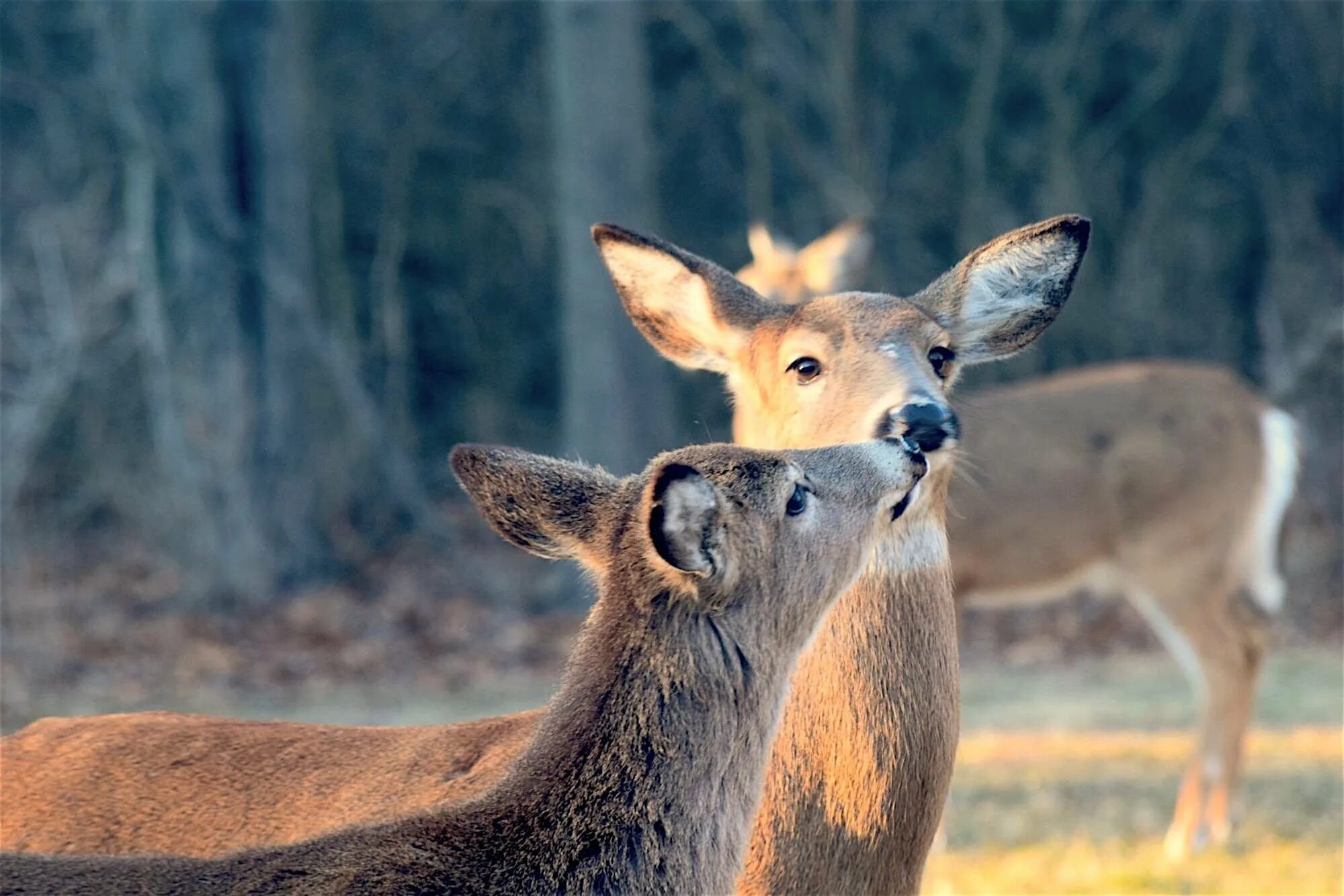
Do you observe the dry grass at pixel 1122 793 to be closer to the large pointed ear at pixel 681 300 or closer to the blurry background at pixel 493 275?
the blurry background at pixel 493 275

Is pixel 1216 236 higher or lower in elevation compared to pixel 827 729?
higher

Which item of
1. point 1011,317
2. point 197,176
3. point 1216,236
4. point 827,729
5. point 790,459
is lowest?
point 827,729

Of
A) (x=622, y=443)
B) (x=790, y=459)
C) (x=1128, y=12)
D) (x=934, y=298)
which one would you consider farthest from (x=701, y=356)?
(x=1128, y=12)

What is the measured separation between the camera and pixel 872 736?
4285 mm

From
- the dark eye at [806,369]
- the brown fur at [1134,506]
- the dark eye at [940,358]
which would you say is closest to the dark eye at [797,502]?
the dark eye at [806,369]

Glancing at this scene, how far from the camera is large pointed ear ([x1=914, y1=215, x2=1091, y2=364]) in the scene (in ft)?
16.3

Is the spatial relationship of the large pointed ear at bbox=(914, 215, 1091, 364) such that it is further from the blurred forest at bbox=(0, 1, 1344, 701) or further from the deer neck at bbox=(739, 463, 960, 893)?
the blurred forest at bbox=(0, 1, 1344, 701)

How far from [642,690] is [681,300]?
5.85 feet

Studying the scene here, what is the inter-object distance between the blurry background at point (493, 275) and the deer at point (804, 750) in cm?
429

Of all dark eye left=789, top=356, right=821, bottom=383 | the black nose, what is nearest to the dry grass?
dark eye left=789, top=356, right=821, bottom=383

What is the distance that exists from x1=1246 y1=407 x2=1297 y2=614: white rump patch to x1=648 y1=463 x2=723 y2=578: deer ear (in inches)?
266

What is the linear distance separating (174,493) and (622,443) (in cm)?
422

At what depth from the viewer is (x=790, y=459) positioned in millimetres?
4172

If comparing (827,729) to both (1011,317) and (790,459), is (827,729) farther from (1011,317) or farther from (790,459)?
(1011,317)
